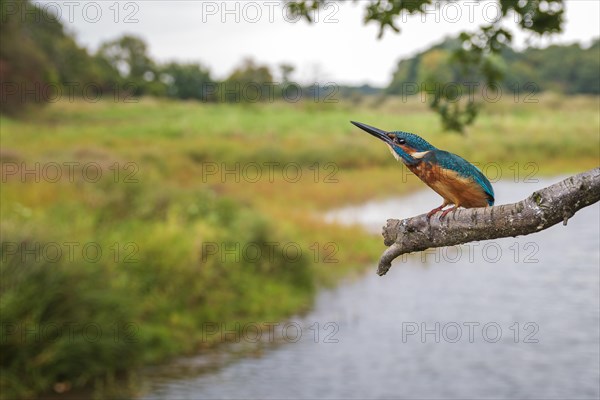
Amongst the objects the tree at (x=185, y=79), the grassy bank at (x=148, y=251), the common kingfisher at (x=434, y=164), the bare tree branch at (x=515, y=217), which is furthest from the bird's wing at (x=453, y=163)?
the tree at (x=185, y=79)

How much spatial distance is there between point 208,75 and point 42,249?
59.6 metres

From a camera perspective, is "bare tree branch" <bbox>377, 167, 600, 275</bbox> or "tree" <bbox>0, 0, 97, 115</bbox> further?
"tree" <bbox>0, 0, 97, 115</bbox>

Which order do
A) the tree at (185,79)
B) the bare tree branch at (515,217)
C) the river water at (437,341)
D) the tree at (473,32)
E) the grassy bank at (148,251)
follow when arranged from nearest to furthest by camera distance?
the bare tree branch at (515,217) < the tree at (473,32) < the grassy bank at (148,251) < the river water at (437,341) < the tree at (185,79)

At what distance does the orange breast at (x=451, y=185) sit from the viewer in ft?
8.27

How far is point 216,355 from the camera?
41.8 feet

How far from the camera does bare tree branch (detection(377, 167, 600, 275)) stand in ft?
8.51

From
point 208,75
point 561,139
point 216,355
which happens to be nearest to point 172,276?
point 216,355

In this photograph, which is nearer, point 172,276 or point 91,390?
point 91,390

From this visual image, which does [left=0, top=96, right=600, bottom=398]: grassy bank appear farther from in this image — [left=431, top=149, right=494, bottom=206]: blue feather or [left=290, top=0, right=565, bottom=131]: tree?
[left=431, top=149, right=494, bottom=206]: blue feather

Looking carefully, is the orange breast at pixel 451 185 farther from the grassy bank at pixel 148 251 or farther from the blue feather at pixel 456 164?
the grassy bank at pixel 148 251

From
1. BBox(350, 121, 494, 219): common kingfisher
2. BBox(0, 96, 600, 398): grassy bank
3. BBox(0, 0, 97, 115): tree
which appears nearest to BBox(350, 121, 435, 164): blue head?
BBox(350, 121, 494, 219): common kingfisher

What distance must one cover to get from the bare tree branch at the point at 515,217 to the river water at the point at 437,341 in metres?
8.99

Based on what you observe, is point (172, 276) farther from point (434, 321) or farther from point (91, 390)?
point (434, 321)

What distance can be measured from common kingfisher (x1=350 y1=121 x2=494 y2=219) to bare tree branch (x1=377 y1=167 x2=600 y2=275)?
0.10 metres
